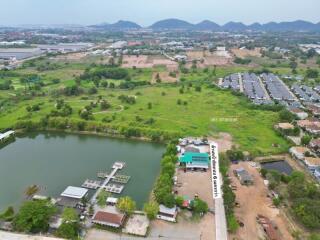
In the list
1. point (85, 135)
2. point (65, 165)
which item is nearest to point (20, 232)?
point (65, 165)

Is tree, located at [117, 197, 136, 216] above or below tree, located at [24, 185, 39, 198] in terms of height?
above

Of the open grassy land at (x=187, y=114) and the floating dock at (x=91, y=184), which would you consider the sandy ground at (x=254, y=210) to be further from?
the floating dock at (x=91, y=184)

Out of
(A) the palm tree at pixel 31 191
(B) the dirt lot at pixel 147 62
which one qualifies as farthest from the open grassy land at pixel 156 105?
(A) the palm tree at pixel 31 191

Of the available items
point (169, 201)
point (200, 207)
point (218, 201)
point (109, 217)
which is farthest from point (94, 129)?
point (200, 207)

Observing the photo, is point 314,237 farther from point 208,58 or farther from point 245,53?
point 245,53

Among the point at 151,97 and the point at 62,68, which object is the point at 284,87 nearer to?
the point at 151,97

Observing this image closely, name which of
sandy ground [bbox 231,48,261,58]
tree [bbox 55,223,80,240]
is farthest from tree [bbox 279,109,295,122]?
sandy ground [bbox 231,48,261,58]

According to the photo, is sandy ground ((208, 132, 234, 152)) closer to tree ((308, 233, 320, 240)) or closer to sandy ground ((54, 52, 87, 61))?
tree ((308, 233, 320, 240))
